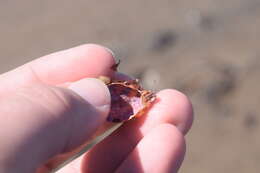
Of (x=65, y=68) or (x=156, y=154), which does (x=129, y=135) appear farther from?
(x=65, y=68)

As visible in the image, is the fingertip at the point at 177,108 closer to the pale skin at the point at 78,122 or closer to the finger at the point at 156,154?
the pale skin at the point at 78,122

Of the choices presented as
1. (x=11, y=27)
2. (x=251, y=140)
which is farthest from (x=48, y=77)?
(x=11, y=27)

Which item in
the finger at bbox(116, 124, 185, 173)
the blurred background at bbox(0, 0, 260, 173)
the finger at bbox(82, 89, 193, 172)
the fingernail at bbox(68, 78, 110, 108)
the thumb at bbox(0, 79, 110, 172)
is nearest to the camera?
the thumb at bbox(0, 79, 110, 172)

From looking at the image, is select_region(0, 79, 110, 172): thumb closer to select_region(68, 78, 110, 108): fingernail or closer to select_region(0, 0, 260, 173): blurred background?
select_region(68, 78, 110, 108): fingernail

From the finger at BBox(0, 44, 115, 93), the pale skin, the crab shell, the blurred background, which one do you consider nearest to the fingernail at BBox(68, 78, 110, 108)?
the pale skin

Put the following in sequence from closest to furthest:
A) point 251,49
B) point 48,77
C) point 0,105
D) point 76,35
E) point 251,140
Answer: point 0,105 → point 48,77 → point 251,140 → point 251,49 → point 76,35

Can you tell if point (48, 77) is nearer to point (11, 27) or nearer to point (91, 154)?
point (91, 154)
